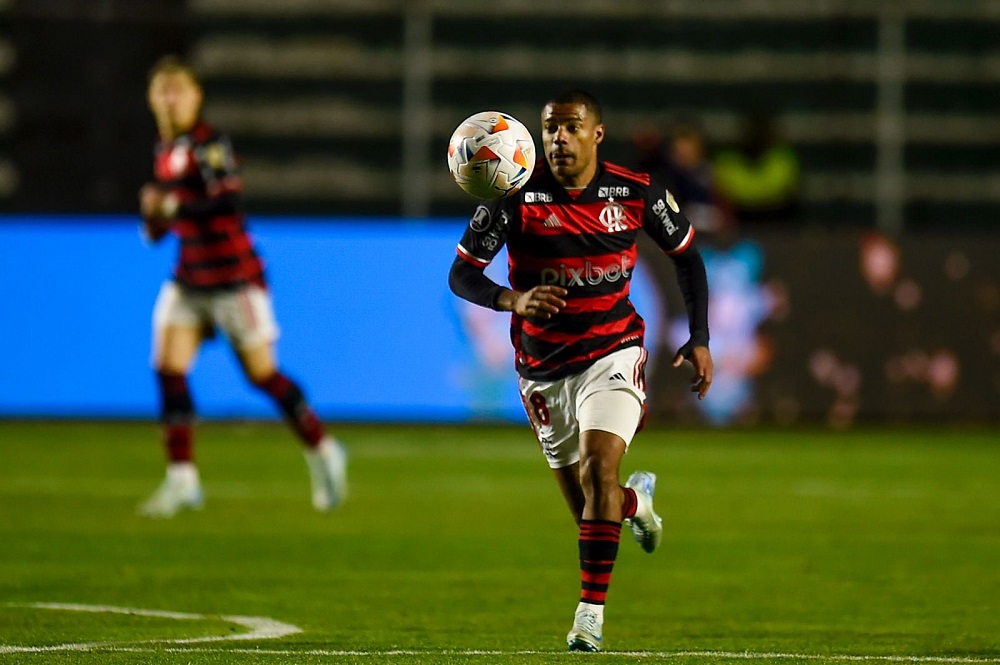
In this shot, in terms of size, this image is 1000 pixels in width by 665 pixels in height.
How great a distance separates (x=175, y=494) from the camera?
10.9m

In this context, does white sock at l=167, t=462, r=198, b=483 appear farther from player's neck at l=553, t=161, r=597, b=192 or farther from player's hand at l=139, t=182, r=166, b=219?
player's neck at l=553, t=161, r=597, b=192

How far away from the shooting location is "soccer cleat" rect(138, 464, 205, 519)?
10906 mm

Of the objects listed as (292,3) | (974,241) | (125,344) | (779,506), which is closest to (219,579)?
(779,506)

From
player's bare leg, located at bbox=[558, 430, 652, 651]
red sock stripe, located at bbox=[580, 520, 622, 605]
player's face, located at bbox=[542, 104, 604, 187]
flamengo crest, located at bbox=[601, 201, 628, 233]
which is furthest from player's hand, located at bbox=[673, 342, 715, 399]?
player's face, located at bbox=[542, 104, 604, 187]

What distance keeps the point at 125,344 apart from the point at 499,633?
9.81 meters

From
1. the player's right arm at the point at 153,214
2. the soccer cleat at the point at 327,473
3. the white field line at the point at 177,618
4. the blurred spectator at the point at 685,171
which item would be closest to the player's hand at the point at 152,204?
the player's right arm at the point at 153,214

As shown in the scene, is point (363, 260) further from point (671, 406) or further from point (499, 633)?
point (499, 633)

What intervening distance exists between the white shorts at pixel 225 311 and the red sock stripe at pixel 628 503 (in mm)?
4222

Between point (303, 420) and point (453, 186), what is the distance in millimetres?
8401

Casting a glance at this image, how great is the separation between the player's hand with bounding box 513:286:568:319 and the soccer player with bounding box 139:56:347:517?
4.50 meters

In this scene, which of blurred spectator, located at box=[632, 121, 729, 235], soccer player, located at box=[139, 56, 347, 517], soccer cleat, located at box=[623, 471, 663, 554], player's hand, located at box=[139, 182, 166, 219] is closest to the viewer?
soccer cleat, located at box=[623, 471, 663, 554]

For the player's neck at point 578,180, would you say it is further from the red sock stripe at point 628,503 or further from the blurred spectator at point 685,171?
the blurred spectator at point 685,171

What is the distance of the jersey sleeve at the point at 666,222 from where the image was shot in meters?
7.23

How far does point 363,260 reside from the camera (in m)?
16.5
